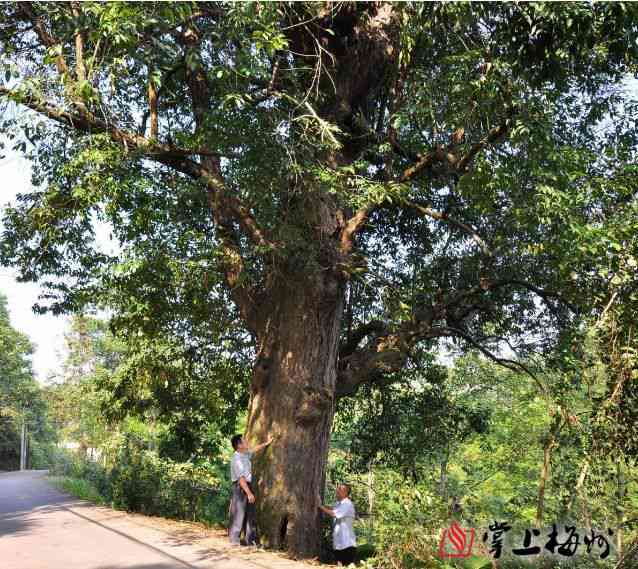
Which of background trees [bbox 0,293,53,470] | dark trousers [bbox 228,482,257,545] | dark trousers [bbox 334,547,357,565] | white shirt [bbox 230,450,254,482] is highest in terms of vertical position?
background trees [bbox 0,293,53,470]

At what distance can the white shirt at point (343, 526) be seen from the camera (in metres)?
9.22

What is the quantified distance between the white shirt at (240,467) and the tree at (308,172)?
21.4 inches

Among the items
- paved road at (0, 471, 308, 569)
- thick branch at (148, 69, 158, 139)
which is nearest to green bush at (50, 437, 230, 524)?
paved road at (0, 471, 308, 569)

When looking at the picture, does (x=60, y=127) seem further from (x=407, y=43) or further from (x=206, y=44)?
(x=407, y=43)

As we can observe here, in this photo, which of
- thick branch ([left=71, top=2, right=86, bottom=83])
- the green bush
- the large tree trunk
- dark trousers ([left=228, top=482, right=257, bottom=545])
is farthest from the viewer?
the green bush

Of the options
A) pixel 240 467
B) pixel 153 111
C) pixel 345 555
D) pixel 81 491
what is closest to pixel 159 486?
pixel 81 491

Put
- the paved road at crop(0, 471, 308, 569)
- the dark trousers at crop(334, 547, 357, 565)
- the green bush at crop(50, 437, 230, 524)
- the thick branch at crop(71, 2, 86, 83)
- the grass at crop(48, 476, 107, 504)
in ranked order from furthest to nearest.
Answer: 1. the grass at crop(48, 476, 107, 504)
2. the green bush at crop(50, 437, 230, 524)
3. the dark trousers at crop(334, 547, 357, 565)
4. the thick branch at crop(71, 2, 86, 83)
5. the paved road at crop(0, 471, 308, 569)

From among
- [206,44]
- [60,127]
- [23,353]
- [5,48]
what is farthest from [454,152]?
[23,353]

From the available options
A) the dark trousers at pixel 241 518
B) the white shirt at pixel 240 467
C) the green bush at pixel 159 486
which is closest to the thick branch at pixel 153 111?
the white shirt at pixel 240 467

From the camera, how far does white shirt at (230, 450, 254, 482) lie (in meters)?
9.13

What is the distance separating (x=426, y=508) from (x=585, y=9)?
20.1ft

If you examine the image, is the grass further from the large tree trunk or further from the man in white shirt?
the man in white shirt

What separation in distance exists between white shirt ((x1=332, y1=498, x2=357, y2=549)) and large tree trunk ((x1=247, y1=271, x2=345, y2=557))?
1.87 ft

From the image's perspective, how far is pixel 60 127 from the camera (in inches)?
377
